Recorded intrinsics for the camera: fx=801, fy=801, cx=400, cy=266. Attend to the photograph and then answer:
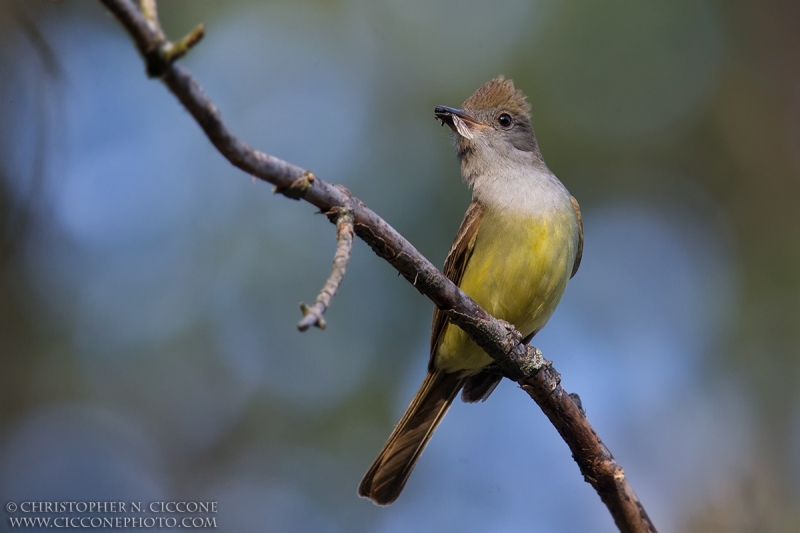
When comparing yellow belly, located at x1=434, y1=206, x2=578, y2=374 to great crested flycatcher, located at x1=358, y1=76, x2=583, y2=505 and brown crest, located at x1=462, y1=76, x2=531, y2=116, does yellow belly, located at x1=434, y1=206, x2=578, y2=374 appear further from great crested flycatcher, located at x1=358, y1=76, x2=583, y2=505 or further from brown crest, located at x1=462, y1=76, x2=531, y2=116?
brown crest, located at x1=462, y1=76, x2=531, y2=116

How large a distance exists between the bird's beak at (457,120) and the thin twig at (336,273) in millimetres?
2798

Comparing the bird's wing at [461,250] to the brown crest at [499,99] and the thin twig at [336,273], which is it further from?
the thin twig at [336,273]

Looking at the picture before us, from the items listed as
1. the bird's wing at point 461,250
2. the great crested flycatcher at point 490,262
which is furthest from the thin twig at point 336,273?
the bird's wing at point 461,250

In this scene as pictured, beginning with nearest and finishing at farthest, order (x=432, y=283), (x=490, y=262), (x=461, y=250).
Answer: (x=432, y=283)
(x=490, y=262)
(x=461, y=250)

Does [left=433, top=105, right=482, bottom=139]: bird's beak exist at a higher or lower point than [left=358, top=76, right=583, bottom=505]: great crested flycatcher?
higher

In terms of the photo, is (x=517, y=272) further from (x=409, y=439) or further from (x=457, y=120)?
(x=457, y=120)

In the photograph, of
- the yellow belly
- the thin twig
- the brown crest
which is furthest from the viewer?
the brown crest

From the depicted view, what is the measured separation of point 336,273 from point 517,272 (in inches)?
92.6

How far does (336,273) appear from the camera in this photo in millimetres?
2412

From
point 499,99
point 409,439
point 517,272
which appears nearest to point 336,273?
point 517,272

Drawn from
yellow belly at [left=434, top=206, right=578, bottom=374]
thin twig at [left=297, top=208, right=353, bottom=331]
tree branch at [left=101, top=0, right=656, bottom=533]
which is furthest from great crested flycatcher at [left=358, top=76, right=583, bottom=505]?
thin twig at [left=297, top=208, right=353, bottom=331]

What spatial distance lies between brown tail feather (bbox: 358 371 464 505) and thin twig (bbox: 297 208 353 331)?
2.44 meters

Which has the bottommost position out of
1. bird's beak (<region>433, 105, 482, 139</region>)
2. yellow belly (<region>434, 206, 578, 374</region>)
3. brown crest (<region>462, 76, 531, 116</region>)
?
yellow belly (<region>434, 206, 578, 374</region>)

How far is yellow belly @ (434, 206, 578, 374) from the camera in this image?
181 inches
